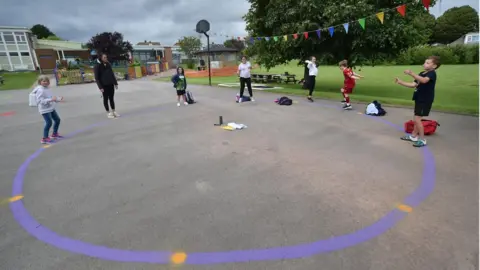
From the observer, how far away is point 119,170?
Result: 14.6 ft

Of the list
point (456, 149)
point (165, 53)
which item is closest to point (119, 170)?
point (456, 149)

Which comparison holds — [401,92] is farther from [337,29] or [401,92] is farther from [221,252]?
[221,252]

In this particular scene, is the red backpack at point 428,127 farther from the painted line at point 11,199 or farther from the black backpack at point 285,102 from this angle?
the painted line at point 11,199

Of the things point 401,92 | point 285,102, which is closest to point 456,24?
point 401,92

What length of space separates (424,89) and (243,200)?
416 cm

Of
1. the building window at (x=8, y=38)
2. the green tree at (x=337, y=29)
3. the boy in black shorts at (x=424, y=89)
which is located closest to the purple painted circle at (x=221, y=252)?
the boy in black shorts at (x=424, y=89)

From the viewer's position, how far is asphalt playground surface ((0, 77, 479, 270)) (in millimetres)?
2477

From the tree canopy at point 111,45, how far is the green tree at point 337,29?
36726mm

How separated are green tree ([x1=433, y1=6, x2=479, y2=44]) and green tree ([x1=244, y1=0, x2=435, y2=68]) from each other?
257 ft

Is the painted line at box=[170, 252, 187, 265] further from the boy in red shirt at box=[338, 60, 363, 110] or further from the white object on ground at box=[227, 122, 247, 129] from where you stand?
the boy in red shirt at box=[338, 60, 363, 110]

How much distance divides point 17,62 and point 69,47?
9.59 meters

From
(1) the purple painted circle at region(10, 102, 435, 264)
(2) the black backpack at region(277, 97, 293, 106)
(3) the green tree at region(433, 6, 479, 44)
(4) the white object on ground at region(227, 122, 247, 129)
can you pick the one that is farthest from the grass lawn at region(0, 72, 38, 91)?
(3) the green tree at region(433, 6, 479, 44)

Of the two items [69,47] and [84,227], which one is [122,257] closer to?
[84,227]

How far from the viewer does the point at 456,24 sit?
71500 mm
